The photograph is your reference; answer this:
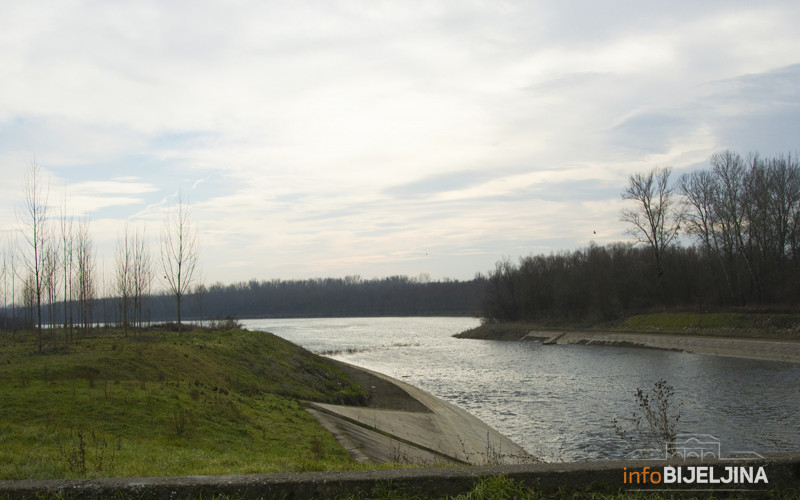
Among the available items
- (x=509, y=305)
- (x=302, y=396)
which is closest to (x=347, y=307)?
(x=509, y=305)

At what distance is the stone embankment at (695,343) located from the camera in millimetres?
37531

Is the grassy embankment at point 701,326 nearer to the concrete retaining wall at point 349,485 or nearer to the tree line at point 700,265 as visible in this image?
the tree line at point 700,265

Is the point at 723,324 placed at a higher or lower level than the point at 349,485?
lower

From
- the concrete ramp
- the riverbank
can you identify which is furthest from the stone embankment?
the concrete ramp

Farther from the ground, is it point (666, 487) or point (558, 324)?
point (666, 487)

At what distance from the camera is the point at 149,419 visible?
40.3 ft

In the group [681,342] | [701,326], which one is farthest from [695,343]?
[701,326]

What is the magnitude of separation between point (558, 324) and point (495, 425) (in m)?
57.3

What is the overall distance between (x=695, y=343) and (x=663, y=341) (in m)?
4.23

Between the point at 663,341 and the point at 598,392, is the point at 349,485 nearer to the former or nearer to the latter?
the point at 598,392

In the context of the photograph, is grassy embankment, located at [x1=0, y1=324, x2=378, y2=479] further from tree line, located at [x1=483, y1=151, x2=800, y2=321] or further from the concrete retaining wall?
tree line, located at [x1=483, y1=151, x2=800, y2=321]

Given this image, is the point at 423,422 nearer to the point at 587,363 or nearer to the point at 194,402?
the point at 194,402

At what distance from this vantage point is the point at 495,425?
21344 mm
